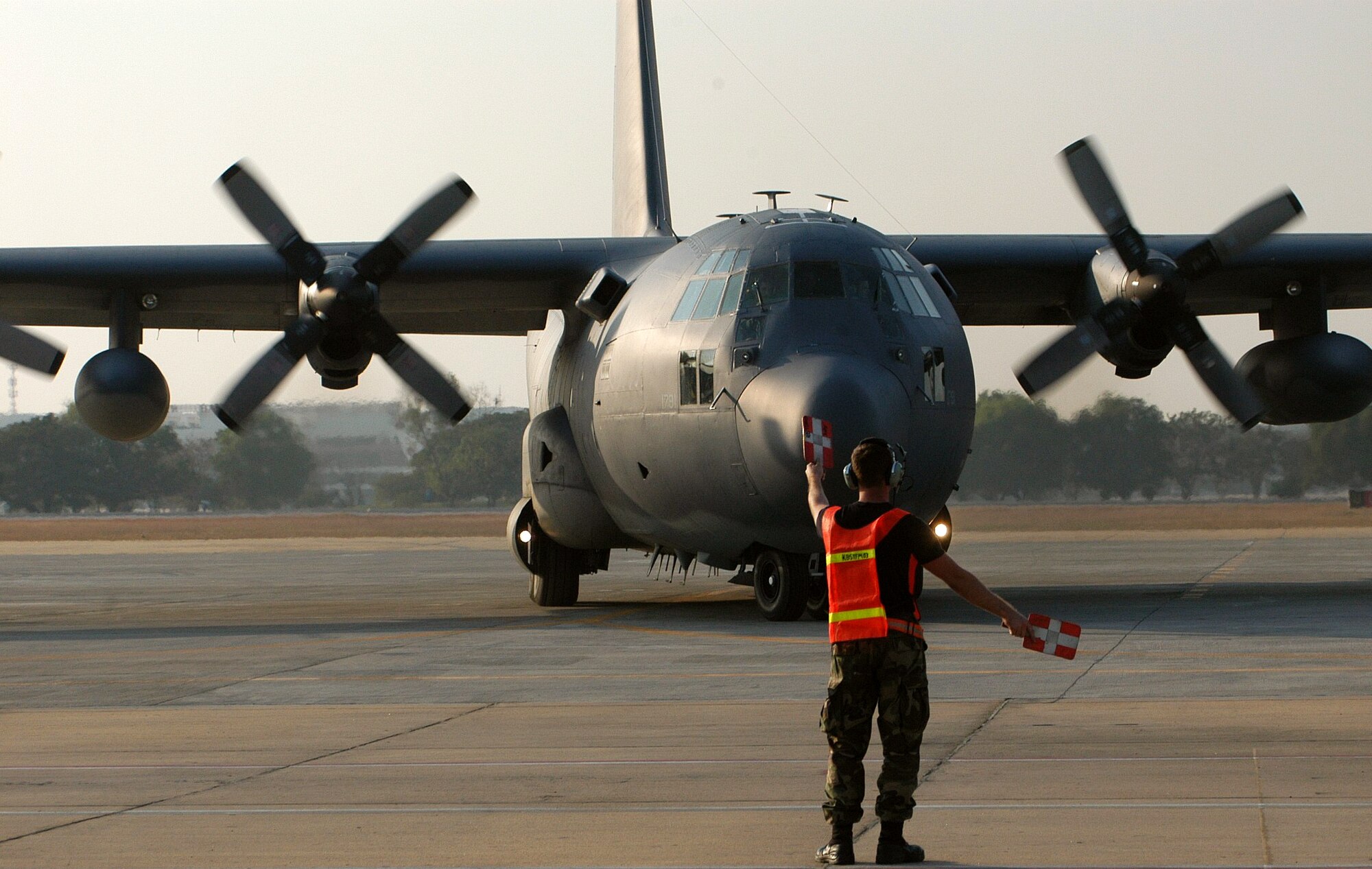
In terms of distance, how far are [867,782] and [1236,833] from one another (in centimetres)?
200

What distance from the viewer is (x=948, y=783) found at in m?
8.20

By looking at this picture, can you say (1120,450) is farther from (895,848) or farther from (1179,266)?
(895,848)

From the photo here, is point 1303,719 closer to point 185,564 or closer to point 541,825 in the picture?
point 541,825

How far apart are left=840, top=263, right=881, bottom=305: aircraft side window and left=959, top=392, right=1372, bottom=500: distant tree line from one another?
102 feet

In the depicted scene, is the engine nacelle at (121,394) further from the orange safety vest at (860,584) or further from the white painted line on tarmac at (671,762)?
the orange safety vest at (860,584)

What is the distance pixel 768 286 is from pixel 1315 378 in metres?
9.29

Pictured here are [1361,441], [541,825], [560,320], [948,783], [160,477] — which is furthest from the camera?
[160,477]

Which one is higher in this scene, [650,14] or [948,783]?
[650,14]

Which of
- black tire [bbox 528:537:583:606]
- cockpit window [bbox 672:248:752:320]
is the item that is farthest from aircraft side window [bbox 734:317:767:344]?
black tire [bbox 528:537:583:606]

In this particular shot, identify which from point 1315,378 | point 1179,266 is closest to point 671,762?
point 1179,266

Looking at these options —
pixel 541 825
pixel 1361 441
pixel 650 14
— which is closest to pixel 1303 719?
pixel 541 825

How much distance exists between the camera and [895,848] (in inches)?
258

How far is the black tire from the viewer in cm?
2269

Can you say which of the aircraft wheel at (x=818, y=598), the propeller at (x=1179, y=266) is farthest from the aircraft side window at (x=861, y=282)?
the propeller at (x=1179, y=266)
